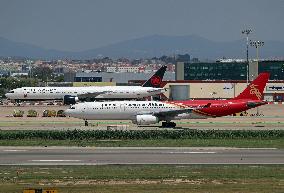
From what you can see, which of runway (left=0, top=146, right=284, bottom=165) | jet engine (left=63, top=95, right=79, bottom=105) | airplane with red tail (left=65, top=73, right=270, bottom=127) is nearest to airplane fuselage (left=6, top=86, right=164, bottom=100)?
jet engine (left=63, top=95, right=79, bottom=105)

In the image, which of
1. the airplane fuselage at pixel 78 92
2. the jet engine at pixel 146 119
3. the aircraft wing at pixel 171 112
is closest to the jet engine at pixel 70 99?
the airplane fuselage at pixel 78 92

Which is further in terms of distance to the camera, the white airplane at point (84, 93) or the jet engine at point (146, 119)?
the white airplane at point (84, 93)

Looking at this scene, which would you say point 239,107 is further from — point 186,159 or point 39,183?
point 39,183

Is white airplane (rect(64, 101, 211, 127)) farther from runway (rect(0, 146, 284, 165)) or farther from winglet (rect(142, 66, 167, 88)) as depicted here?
winglet (rect(142, 66, 167, 88))

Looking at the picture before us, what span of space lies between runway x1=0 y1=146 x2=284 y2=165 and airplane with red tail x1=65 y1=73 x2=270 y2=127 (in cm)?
2387

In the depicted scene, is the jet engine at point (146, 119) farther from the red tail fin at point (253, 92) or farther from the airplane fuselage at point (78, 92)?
the airplane fuselage at point (78, 92)

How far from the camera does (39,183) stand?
136 feet

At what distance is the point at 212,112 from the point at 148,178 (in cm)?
4374

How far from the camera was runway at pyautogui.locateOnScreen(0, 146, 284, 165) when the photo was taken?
2040 inches

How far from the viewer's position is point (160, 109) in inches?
3374

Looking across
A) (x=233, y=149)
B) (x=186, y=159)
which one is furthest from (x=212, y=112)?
(x=186, y=159)

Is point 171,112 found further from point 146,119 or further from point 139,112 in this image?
point 139,112

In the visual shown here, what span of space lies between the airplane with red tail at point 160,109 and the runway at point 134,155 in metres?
23.9

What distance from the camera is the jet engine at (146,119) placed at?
84.4m
